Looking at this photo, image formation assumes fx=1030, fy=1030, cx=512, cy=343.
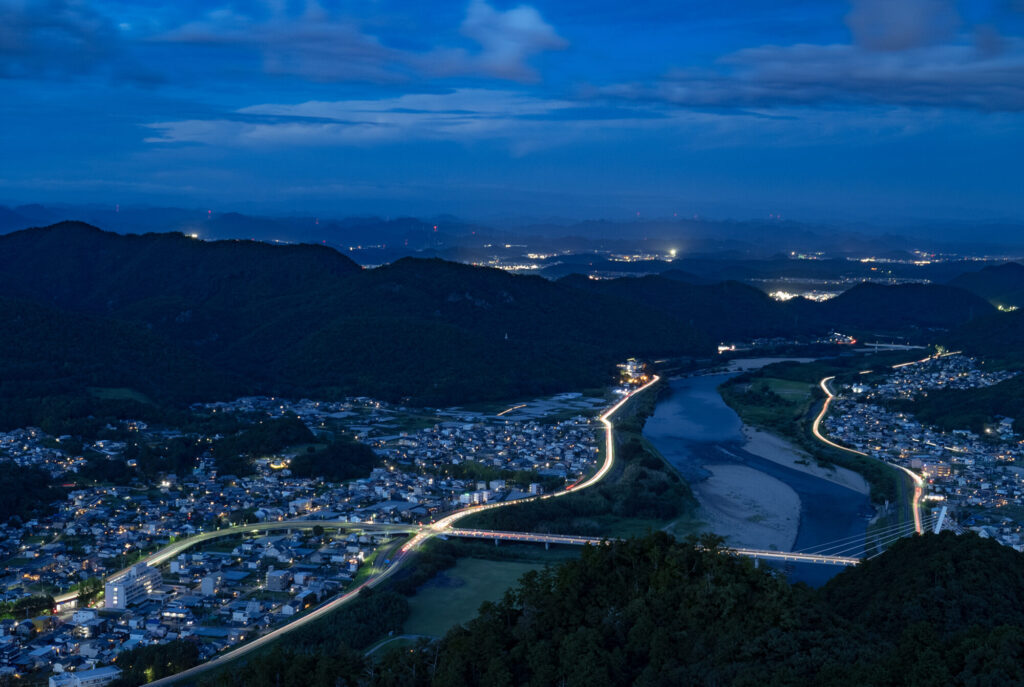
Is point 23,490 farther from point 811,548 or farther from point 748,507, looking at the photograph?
point 811,548

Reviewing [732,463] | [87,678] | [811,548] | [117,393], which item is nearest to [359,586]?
[87,678]

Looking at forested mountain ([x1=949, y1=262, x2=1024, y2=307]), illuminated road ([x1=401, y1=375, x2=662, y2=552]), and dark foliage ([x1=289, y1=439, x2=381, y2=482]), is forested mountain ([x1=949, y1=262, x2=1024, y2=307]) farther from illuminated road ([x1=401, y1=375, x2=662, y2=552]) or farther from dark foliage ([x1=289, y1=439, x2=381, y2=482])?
dark foliage ([x1=289, y1=439, x2=381, y2=482])

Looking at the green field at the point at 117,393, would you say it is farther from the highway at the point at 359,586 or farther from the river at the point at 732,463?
the river at the point at 732,463

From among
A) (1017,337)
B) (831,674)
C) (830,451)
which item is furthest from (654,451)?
(1017,337)

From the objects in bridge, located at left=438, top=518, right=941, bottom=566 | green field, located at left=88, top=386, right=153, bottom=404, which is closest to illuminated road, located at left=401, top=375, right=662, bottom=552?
bridge, located at left=438, top=518, right=941, bottom=566

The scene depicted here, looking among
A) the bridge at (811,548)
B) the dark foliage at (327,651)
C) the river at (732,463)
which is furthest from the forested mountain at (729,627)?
the bridge at (811,548)

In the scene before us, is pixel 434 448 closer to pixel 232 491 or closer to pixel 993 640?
pixel 232 491
